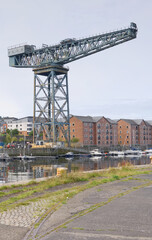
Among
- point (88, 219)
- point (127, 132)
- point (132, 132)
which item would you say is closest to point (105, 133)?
point (127, 132)

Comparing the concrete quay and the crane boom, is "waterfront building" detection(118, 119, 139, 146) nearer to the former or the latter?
the crane boom

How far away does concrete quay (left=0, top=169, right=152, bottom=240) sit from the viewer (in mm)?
8500

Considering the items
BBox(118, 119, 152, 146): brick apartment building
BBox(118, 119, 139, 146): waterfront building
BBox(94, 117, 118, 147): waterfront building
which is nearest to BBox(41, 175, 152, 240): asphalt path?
BBox(94, 117, 118, 147): waterfront building

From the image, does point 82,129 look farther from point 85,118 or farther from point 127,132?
point 127,132

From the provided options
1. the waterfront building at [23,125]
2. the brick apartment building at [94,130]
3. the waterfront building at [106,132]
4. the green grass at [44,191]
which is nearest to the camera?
the green grass at [44,191]

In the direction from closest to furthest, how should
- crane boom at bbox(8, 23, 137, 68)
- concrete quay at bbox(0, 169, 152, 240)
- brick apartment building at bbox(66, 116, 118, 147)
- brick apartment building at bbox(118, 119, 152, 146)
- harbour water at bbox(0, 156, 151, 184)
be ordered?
A: concrete quay at bbox(0, 169, 152, 240) < harbour water at bbox(0, 156, 151, 184) < crane boom at bbox(8, 23, 137, 68) < brick apartment building at bbox(66, 116, 118, 147) < brick apartment building at bbox(118, 119, 152, 146)

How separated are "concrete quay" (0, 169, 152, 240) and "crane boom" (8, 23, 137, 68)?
64.0 metres

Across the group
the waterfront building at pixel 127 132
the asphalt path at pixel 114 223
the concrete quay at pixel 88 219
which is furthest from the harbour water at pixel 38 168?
the waterfront building at pixel 127 132

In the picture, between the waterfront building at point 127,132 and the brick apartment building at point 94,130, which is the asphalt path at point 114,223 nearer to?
the brick apartment building at point 94,130

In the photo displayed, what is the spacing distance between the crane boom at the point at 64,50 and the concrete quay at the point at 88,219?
210 feet

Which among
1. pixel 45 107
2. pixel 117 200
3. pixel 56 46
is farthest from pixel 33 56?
pixel 117 200

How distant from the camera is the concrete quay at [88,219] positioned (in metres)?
8.50

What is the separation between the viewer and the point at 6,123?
604 ft

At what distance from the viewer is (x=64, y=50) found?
81.3 meters
